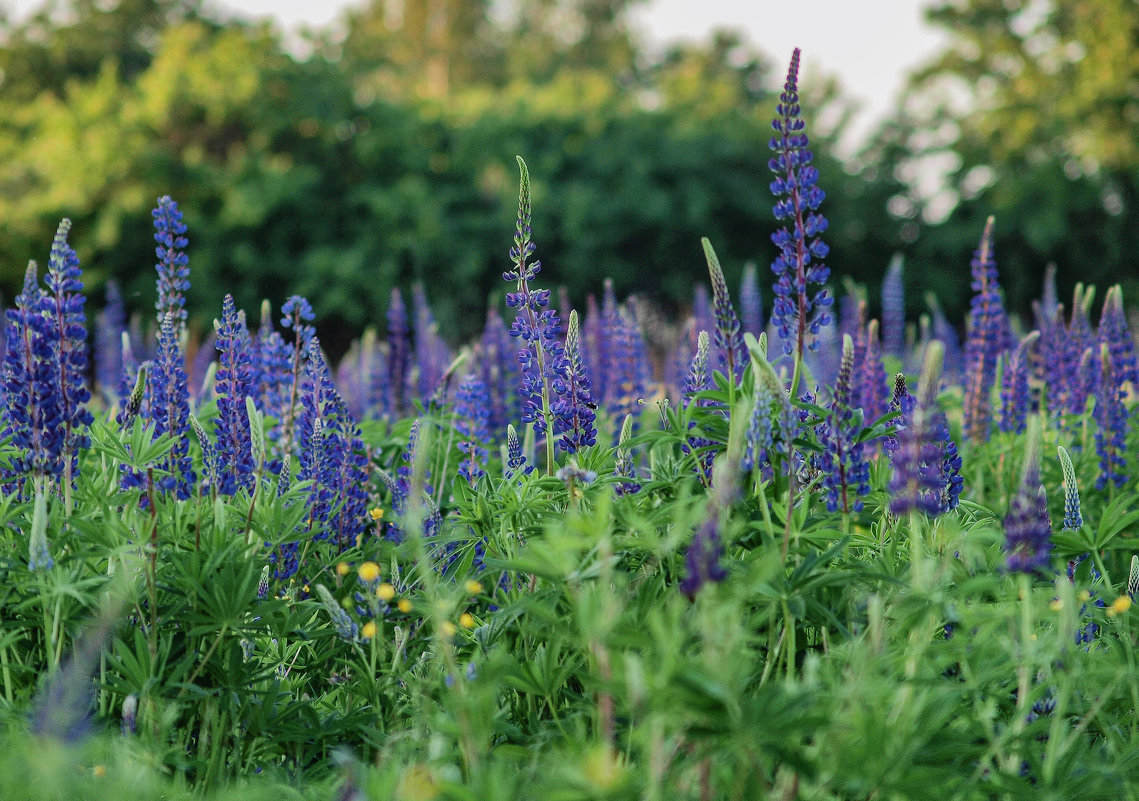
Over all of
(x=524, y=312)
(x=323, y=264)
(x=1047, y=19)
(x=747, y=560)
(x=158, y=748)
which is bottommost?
(x=158, y=748)

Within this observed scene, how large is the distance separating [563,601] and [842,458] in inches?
34.3

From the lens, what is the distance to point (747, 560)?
8.28 ft

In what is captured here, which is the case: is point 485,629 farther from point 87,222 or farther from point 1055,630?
point 87,222

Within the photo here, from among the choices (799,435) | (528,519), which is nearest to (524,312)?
(528,519)

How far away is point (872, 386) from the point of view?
521 centimetres

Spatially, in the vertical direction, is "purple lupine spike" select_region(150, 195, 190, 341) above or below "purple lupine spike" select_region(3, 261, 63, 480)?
above

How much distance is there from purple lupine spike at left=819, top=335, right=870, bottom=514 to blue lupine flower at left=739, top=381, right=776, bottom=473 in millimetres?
250

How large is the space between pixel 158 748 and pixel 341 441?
1749 mm

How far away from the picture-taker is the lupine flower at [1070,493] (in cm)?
275

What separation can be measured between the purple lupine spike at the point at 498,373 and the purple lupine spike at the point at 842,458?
2890mm

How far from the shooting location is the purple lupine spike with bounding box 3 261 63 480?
293 cm

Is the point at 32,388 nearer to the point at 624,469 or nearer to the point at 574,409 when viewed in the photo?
the point at 574,409

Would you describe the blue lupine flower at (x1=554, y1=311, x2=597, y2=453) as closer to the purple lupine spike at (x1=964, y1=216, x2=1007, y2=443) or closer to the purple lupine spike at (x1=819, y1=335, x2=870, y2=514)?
the purple lupine spike at (x1=819, y1=335, x2=870, y2=514)

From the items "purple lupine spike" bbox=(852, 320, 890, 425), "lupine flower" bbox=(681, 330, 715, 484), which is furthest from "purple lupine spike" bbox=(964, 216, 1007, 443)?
"lupine flower" bbox=(681, 330, 715, 484)
